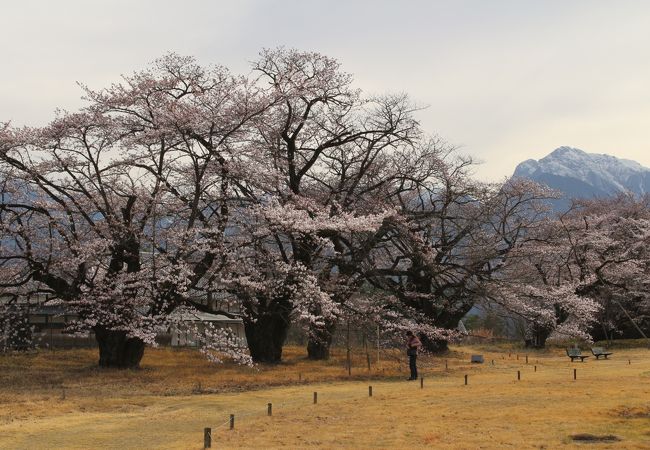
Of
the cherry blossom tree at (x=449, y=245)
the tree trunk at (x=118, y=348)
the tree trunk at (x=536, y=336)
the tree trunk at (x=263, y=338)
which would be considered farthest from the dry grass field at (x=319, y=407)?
the tree trunk at (x=536, y=336)

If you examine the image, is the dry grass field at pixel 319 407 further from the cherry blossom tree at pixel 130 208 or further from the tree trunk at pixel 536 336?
the tree trunk at pixel 536 336

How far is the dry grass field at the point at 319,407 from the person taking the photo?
11.2m

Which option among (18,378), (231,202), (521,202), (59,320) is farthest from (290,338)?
(18,378)

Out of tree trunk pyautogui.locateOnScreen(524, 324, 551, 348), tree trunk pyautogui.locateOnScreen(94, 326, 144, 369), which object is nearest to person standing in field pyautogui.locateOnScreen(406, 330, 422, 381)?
tree trunk pyautogui.locateOnScreen(94, 326, 144, 369)

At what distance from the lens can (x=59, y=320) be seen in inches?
1484

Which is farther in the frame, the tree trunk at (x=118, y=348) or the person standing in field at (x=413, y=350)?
the tree trunk at (x=118, y=348)

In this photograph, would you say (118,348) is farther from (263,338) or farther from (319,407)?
(319,407)

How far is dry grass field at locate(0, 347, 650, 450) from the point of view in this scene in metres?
11.2

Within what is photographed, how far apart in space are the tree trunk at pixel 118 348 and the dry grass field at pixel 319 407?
0.81 meters

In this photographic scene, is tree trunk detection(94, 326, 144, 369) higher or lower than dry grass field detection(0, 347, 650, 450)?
higher

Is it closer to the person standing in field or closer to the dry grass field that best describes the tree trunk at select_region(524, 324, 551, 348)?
the dry grass field

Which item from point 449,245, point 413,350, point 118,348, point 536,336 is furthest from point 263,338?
point 536,336

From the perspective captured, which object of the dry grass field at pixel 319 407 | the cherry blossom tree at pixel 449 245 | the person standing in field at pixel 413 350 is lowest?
the dry grass field at pixel 319 407

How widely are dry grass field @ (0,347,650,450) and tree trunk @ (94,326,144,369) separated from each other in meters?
0.81
